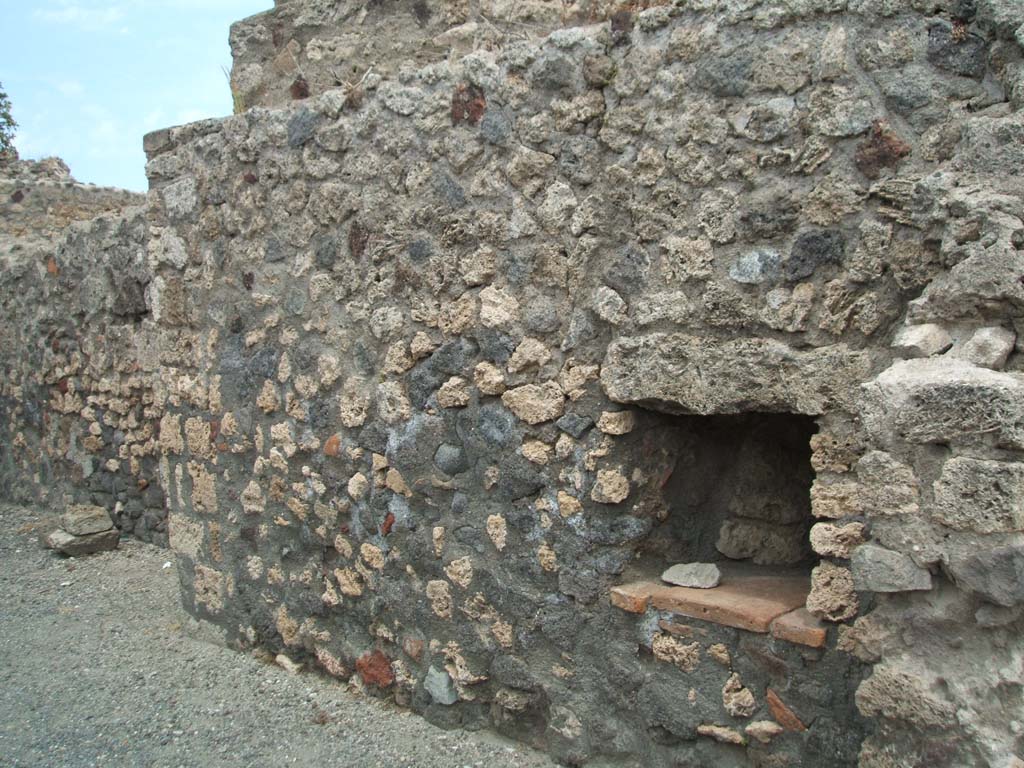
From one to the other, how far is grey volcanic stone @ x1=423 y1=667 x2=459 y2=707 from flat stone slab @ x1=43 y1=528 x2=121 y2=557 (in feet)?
11.9

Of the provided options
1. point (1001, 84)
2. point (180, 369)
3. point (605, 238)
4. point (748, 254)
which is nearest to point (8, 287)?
point (180, 369)

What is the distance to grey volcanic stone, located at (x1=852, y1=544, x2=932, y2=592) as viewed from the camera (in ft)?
6.70

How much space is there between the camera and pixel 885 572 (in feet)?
6.82

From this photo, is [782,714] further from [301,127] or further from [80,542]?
[80,542]

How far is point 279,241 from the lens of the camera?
→ 3939 millimetres

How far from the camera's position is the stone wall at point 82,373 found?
6191mm

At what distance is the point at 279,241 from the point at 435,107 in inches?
38.9

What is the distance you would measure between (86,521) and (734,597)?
16.2 feet

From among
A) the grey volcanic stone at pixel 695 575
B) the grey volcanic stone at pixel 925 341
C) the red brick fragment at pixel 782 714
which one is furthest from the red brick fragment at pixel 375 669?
the grey volcanic stone at pixel 925 341

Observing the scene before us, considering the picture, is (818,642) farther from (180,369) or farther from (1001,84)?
(180,369)

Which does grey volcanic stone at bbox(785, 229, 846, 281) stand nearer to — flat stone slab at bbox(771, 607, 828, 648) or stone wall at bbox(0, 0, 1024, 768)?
stone wall at bbox(0, 0, 1024, 768)

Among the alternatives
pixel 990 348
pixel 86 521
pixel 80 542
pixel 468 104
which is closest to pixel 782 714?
pixel 990 348

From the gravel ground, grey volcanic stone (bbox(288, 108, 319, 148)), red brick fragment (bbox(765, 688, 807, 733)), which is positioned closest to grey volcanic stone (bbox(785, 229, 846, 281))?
red brick fragment (bbox(765, 688, 807, 733))

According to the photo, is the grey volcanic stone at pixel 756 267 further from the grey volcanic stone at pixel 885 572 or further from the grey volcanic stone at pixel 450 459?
the grey volcanic stone at pixel 450 459
